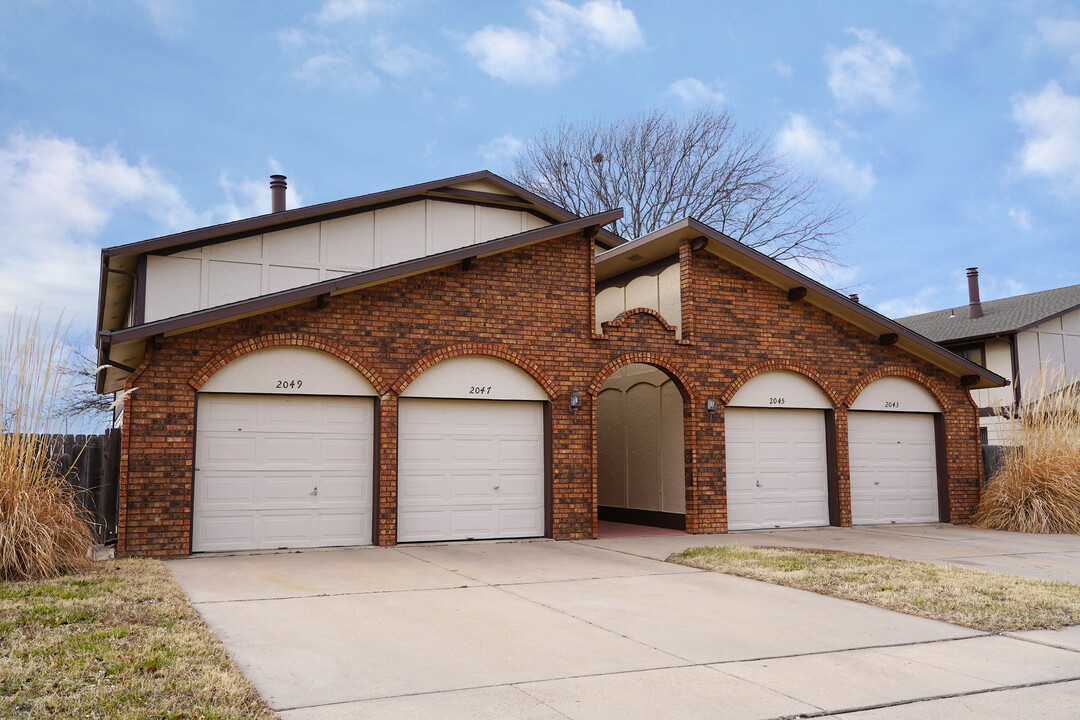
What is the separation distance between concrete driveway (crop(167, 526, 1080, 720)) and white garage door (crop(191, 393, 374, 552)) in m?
1.21

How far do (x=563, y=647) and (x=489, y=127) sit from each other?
2903 centimetres

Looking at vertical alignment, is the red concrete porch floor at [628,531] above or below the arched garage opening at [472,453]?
below

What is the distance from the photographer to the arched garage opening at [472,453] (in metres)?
12.2

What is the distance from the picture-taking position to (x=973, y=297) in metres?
28.8

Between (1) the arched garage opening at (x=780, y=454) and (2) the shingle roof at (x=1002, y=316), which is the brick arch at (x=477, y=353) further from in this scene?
(2) the shingle roof at (x=1002, y=316)

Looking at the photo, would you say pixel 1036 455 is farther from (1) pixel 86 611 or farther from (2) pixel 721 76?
(2) pixel 721 76

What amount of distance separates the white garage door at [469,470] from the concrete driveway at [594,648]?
Result: 214cm

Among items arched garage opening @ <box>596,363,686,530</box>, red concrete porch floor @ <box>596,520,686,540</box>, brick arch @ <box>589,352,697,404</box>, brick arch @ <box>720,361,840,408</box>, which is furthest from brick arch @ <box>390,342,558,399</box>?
Answer: brick arch @ <box>720,361,840,408</box>

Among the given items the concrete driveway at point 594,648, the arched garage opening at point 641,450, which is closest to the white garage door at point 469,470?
the concrete driveway at point 594,648

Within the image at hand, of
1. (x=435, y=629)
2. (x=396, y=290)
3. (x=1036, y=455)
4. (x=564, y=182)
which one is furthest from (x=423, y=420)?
(x=564, y=182)

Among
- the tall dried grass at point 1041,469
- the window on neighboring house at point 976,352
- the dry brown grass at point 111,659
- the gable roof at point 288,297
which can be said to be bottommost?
the dry brown grass at point 111,659

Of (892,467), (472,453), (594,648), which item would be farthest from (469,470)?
(892,467)

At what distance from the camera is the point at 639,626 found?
680cm

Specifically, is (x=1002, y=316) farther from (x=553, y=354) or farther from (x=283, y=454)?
(x=283, y=454)
